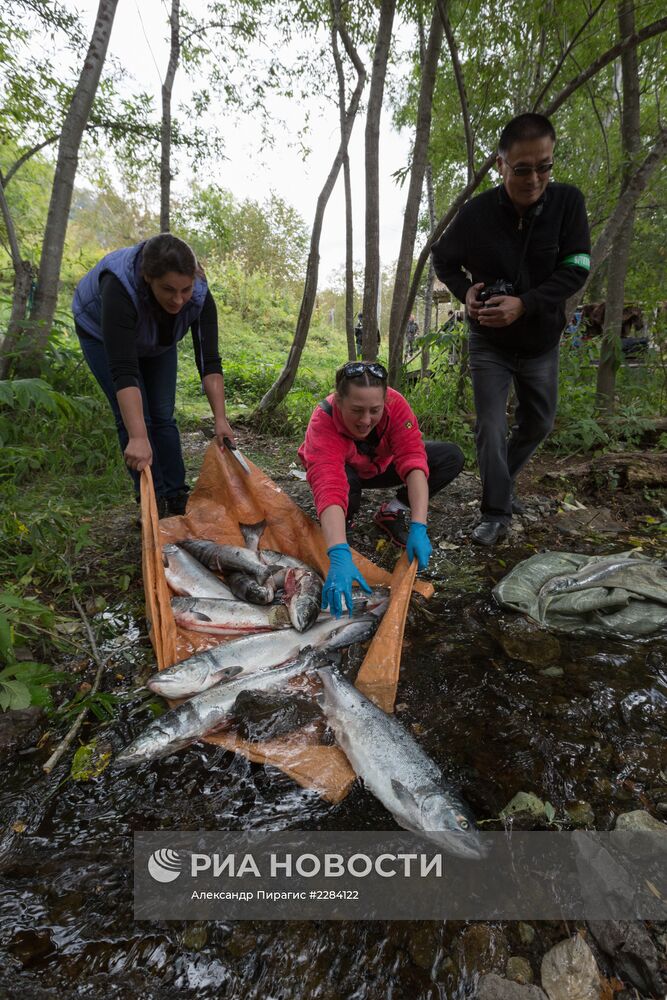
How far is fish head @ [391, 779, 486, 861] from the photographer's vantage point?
4.27 ft

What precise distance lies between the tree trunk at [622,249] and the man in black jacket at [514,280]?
8.18 ft

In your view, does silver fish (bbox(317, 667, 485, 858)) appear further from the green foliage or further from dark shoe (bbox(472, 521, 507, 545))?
dark shoe (bbox(472, 521, 507, 545))

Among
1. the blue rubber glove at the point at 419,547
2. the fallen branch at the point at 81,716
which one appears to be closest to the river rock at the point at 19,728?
the fallen branch at the point at 81,716

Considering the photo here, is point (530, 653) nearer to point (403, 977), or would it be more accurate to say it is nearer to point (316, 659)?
point (316, 659)

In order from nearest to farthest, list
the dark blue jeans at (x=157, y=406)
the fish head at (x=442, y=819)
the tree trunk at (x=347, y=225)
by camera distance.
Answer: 1. the fish head at (x=442, y=819)
2. the dark blue jeans at (x=157, y=406)
3. the tree trunk at (x=347, y=225)

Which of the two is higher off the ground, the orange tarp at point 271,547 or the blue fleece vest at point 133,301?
the blue fleece vest at point 133,301

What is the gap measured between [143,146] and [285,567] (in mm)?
7570

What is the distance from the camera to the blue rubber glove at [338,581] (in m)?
2.23

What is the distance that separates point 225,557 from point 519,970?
2.12m

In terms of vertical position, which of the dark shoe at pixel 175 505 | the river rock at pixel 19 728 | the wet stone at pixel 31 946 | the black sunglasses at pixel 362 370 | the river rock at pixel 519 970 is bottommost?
the river rock at pixel 519 970

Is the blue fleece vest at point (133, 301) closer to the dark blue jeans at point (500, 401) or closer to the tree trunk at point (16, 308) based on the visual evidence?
the dark blue jeans at point (500, 401)

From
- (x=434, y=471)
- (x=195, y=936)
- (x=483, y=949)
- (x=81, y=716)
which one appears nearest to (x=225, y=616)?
(x=81, y=716)

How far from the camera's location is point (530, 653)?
2.13 m

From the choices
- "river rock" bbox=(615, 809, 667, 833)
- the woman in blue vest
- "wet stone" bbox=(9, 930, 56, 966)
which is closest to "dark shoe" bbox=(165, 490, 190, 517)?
the woman in blue vest
